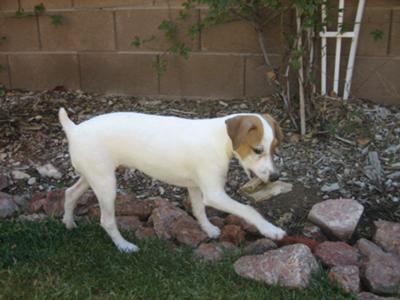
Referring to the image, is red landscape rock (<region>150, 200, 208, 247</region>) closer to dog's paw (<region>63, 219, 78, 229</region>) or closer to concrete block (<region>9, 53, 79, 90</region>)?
dog's paw (<region>63, 219, 78, 229</region>)

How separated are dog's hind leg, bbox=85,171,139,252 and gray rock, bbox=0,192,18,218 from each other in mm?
961

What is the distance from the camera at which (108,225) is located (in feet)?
10.8

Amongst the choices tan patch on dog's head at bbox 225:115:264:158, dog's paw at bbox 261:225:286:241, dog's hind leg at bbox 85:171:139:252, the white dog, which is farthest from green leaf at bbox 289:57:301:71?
dog's hind leg at bbox 85:171:139:252

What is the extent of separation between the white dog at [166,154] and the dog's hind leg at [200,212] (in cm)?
18

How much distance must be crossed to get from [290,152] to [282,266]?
1672 millimetres

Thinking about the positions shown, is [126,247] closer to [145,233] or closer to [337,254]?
[145,233]

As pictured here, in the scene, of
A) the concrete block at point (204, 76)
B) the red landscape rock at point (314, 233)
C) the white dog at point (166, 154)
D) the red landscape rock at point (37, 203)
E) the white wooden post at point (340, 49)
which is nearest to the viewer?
the white dog at point (166, 154)

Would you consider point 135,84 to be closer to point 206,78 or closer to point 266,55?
point 206,78

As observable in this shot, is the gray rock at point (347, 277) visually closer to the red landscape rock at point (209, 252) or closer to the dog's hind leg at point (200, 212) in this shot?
the red landscape rock at point (209, 252)

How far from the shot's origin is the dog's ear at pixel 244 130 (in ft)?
9.23

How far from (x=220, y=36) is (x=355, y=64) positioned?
136 cm

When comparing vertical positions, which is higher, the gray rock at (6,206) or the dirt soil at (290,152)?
the dirt soil at (290,152)

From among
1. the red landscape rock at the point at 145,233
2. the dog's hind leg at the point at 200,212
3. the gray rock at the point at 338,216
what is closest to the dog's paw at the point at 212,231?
the dog's hind leg at the point at 200,212

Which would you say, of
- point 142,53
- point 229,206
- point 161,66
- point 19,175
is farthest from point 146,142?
point 142,53
